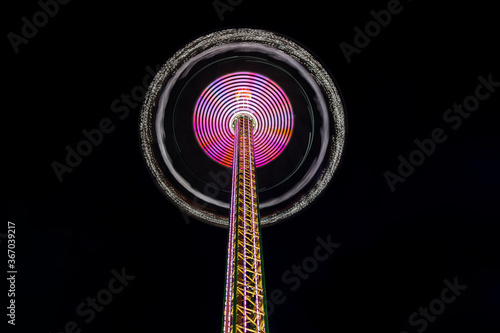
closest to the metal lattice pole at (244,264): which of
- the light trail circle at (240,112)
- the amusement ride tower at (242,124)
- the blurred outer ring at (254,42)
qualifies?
the amusement ride tower at (242,124)

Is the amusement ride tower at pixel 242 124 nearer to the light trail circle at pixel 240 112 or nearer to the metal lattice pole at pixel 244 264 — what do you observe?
the light trail circle at pixel 240 112

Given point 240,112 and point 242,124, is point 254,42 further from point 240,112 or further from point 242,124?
point 242,124

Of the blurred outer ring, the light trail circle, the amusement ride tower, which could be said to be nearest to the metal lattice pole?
the amusement ride tower

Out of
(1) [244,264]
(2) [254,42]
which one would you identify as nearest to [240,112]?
(2) [254,42]

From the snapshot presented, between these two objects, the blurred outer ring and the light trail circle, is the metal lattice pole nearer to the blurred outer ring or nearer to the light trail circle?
the light trail circle

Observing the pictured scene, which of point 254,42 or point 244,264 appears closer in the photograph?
point 244,264

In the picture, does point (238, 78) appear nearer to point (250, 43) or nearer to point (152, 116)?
point (250, 43)

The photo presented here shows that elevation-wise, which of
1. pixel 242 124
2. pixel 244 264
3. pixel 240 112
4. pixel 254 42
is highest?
pixel 254 42
